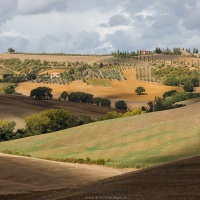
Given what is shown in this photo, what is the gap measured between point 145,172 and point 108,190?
556 centimetres

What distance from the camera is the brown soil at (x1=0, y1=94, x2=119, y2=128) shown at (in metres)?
146

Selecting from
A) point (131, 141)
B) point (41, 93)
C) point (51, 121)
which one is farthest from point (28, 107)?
point (131, 141)

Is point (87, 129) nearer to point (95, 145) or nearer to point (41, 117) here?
point (95, 145)

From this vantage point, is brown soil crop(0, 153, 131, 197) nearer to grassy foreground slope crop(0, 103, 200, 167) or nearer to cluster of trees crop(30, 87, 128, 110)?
grassy foreground slope crop(0, 103, 200, 167)

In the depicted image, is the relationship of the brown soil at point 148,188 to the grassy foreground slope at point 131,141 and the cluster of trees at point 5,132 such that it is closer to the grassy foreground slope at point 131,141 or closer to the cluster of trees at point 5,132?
the grassy foreground slope at point 131,141

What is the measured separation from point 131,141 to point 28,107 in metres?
80.5

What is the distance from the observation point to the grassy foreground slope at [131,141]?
218 ft

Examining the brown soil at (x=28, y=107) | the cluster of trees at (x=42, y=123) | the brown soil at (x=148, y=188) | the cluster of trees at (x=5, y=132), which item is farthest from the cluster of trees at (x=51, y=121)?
the brown soil at (x=148, y=188)

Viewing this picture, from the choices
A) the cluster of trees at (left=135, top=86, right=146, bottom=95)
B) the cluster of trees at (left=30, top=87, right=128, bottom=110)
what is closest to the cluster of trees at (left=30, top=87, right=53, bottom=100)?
the cluster of trees at (left=30, top=87, right=128, bottom=110)

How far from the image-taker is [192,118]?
85.0 metres

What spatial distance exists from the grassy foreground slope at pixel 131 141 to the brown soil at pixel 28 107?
43.2 meters

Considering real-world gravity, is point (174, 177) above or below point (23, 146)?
above

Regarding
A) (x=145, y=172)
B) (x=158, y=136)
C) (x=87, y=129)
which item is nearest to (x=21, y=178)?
(x=145, y=172)

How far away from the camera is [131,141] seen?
79.8m
